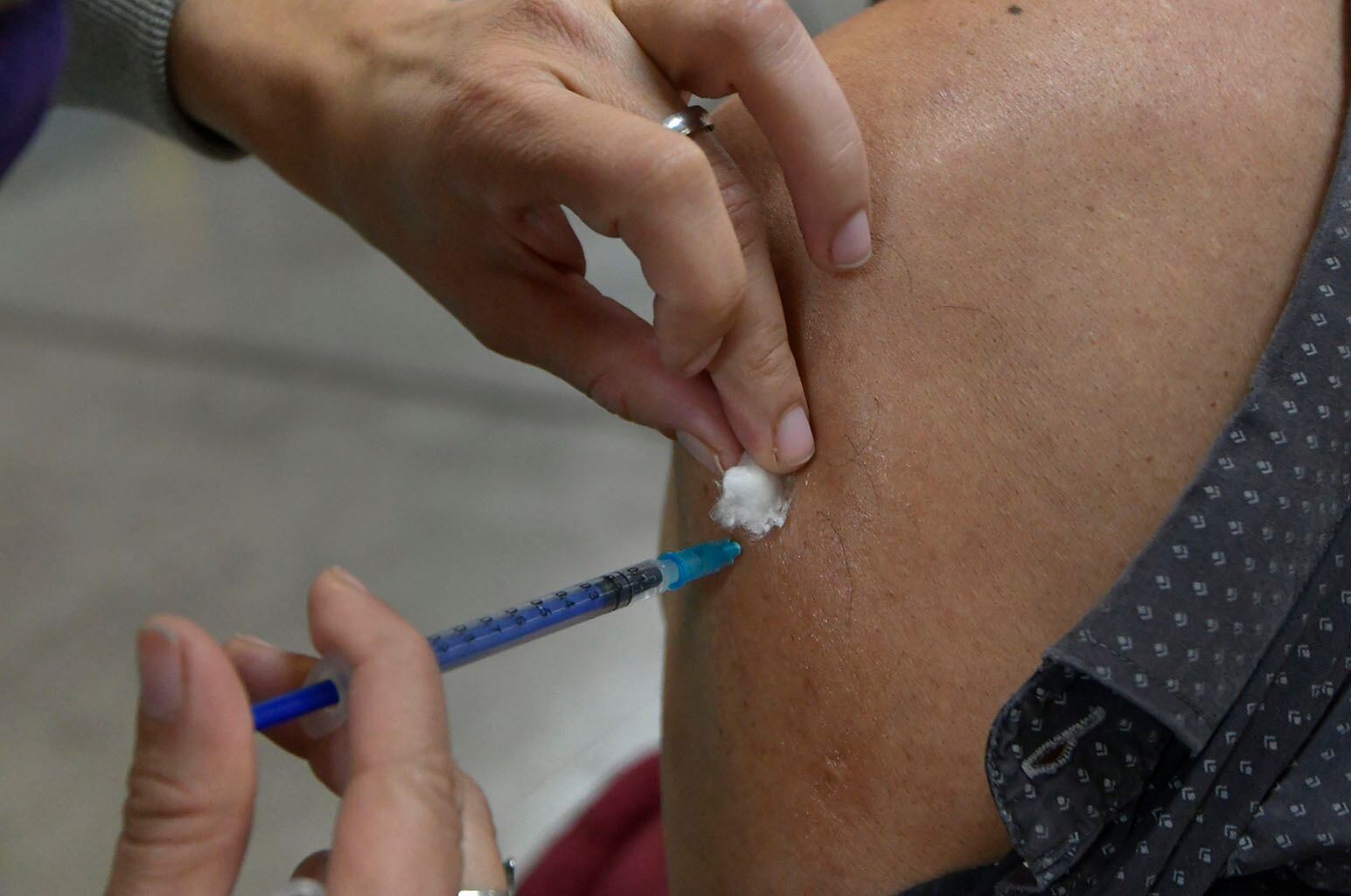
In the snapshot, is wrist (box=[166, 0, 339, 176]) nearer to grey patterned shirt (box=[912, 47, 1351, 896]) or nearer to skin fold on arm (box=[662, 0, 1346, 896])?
skin fold on arm (box=[662, 0, 1346, 896])

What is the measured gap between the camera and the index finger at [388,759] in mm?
546

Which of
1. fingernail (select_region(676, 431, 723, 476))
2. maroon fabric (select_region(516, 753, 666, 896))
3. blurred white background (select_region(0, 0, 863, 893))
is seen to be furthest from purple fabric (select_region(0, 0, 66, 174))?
blurred white background (select_region(0, 0, 863, 893))

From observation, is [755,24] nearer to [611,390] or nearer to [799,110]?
[799,110]

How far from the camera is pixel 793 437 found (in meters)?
0.73

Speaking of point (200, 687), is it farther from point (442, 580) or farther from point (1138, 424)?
point (442, 580)

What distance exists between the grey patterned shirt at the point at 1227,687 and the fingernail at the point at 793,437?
20cm

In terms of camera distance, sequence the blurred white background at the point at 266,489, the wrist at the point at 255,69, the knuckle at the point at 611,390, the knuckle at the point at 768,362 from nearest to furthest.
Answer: the knuckle at the point at 768,362 → the knuckle at the point at 611,390 → the wrist at the point at 255,69 → the blurred white background at the point at 266,489

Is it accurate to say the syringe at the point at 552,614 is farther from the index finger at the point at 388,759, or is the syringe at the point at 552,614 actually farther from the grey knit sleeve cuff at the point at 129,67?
the grey knit sleeve cuff at the point at 129,67

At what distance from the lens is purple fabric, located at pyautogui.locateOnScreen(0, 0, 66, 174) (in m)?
0.47

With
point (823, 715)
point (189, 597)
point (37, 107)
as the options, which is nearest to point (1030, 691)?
point (823, 715)

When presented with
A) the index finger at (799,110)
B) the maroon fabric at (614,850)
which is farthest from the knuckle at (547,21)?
the maroon fabric at (614,850)

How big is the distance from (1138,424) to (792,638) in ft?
0.81

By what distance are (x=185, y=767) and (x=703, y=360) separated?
38 cm

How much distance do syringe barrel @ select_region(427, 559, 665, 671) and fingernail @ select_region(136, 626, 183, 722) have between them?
0.19 meters
